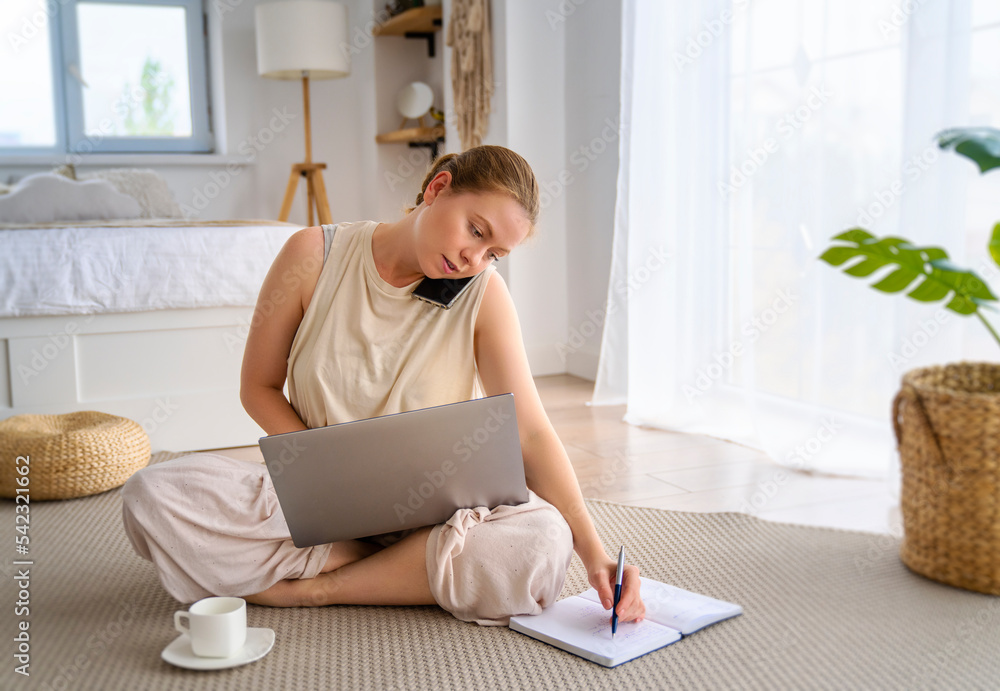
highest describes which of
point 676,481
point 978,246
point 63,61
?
point 63,61

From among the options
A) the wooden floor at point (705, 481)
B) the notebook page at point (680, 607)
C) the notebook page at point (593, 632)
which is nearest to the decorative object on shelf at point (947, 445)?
the wooden floor at point (705, 481)

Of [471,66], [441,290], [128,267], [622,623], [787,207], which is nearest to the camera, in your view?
[622,623]

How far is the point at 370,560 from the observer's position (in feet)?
4.83

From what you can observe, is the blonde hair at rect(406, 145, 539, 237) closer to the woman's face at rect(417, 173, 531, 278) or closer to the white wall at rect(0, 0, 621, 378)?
the woman's face at rect(417, 173, 531, 278)

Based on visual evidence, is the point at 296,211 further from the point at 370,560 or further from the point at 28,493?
the point at 370,560

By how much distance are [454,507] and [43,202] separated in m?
2.53

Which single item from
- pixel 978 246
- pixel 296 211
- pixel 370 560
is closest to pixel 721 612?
pixel 370 560

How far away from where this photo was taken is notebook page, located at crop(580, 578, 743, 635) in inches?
54.4

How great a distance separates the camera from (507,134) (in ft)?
11.3

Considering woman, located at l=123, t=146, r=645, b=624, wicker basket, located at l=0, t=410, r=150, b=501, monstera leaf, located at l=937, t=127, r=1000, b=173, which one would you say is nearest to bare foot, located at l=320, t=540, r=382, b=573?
woman, located at l=123, t=146, r=645, b=624

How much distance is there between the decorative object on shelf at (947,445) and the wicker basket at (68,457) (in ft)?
5.42

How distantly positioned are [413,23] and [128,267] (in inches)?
85.3

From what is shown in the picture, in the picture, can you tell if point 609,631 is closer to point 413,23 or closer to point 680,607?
point 680,607

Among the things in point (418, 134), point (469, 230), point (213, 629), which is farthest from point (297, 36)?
point (213, 629)
